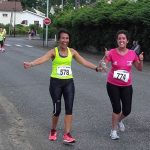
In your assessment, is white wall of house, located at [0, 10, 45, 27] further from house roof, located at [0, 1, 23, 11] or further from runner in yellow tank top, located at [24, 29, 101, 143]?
runner in yellow tank top, located at [24, 29, 101, 143]

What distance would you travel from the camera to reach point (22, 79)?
18125 millimetres

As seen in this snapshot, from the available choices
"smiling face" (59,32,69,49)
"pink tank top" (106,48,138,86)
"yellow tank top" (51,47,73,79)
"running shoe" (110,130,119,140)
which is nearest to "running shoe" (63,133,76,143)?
"running shoe" (110,130,119,140)

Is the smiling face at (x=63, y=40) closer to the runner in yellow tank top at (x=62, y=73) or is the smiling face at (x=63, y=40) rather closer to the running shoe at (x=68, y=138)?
the runner in yellow tank top at (x=62, y=73)

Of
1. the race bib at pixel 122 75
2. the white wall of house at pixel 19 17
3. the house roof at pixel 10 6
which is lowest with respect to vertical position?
the white wall of house at pixel 19 17

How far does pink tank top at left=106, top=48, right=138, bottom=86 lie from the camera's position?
8.38 meters

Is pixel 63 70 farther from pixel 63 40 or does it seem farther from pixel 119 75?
pixel 119 75

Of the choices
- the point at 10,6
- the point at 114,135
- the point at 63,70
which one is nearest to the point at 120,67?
the point at 63,70

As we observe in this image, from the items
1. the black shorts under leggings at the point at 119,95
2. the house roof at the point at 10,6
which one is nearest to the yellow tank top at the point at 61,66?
the black shorts under leggings at the point at 119,95

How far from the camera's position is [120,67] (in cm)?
842

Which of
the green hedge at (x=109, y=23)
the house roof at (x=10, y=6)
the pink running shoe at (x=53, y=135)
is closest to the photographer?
the pink running shoe at (x=53, y=135)

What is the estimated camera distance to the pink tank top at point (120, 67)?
838cm

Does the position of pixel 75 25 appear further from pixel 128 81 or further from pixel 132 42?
pixel 128 81

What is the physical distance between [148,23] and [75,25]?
48.4ft

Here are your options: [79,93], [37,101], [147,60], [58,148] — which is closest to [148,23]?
[147,60]
